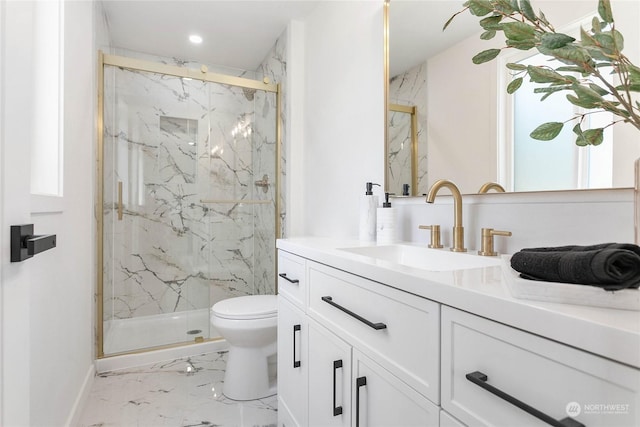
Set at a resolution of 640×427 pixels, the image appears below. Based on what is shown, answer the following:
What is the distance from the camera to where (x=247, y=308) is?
2.01m

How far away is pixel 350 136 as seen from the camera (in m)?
1.91

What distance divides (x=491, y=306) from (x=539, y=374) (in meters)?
0.11

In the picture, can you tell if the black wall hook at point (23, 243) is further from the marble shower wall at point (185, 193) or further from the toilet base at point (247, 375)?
the marble shower wall at point (185, 193)

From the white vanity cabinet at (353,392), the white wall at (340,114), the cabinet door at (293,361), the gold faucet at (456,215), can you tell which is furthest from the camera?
the white wall at (340,114)

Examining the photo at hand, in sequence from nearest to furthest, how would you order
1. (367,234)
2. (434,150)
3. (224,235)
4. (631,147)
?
(631,147), (434,150), (367,234), (224,235)

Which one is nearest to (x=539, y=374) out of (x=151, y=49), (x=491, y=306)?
(x=491, y=306)

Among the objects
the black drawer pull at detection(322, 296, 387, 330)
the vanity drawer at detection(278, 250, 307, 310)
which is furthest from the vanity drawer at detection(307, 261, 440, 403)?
the vanity drawer at detection(278, 250, 307, 310)

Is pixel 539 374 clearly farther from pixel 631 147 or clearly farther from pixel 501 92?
pixel 501 92

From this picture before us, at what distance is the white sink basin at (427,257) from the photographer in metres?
1.07

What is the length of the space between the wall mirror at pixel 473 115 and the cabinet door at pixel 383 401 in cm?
69

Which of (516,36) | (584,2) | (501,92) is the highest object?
(584,2)

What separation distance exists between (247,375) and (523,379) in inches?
68.4

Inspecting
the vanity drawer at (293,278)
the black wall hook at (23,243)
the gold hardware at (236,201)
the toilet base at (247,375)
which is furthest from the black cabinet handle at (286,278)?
the gold hardware at (236,201)

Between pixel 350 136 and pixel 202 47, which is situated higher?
pixel 202 47
